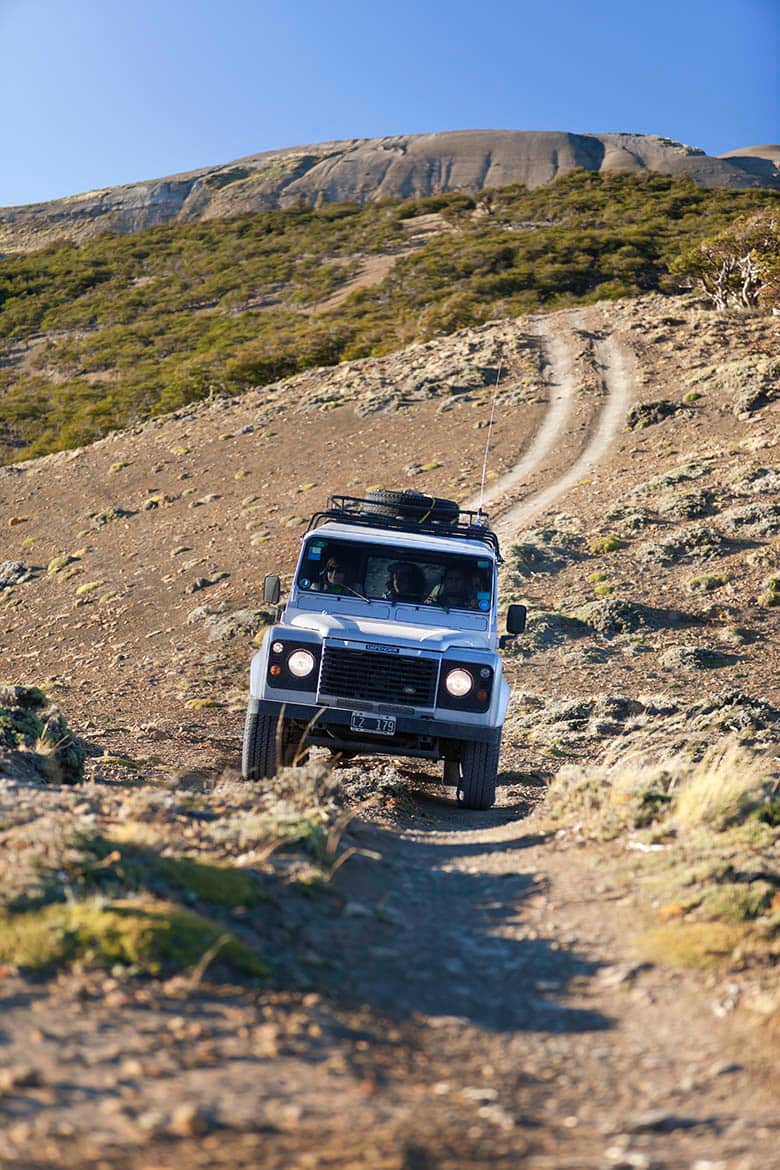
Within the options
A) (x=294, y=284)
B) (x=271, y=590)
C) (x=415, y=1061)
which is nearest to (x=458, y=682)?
(x=271, y=590)

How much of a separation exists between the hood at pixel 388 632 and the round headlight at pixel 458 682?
0.76 feet

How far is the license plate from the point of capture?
9.07 metres

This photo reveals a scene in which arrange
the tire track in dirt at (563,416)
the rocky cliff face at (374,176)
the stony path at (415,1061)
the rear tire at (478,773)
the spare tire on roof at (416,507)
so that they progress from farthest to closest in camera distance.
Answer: the rocky cliff face at (374,176) → the tire track in dirt at (563,416) → the spare tire on roof at (416,507) → the rear tire at (478,773) → the stony path at (415,1061)

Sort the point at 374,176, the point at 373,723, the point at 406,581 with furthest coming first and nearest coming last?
the point at 374,176, the point at 406,581, the point at 373,723

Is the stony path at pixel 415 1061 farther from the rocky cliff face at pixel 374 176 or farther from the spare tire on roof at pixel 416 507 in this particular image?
the rocky cliff face at pixel 374 176

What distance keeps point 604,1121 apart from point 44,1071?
1.83 m

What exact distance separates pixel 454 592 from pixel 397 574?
23.4 inches

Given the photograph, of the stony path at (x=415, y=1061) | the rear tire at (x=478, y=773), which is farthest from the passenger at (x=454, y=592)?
the stony path at (x=415, y=1061)

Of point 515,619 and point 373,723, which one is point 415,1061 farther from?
point 515,619

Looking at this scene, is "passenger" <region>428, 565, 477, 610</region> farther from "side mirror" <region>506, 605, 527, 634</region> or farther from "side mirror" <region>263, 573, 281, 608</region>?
"side mirror" <region>263, 573, 281, 608</region>

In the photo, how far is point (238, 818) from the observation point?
6.39m

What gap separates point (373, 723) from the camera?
9094mm

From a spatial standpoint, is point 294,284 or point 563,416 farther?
point 294,284

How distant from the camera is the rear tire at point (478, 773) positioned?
9.40 metres
